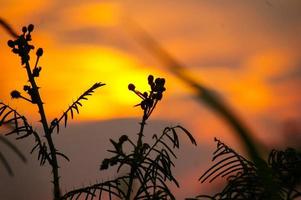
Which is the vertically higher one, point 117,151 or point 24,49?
point 24,49

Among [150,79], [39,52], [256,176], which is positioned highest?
A: [39,52]

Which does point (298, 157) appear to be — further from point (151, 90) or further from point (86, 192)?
point (86, 192)

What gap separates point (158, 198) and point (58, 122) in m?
1.11

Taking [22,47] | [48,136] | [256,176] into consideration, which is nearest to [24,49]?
[22,47]

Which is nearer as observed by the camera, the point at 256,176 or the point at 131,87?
the point at 256,176

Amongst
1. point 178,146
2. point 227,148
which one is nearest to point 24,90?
point 178,146

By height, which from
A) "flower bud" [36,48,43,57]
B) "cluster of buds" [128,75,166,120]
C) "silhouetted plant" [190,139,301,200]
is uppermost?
"flower bud" [36,48,43,57]

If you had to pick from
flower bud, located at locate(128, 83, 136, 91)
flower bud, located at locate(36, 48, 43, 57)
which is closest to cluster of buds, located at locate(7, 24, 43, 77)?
flower bud, located at locate(36, 48, 43, 57)

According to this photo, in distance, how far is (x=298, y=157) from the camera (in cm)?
210

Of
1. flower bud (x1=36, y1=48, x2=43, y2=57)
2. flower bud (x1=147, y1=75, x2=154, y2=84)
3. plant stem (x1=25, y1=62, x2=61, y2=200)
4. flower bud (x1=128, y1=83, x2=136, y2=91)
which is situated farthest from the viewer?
flower bud (x1=36, y1=48, x2=43, y2=57)

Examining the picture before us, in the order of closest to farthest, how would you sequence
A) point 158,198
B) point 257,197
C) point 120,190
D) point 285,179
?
point 257,197 → point 285,179 → point 158,198 → point 120,190

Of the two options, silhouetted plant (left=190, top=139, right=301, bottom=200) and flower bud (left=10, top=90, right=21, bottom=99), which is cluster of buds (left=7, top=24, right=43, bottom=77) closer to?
flower bud (left=10, top=90, right=21, bottom=99)

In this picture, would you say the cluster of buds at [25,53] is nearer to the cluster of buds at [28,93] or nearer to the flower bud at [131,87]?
the cluster of buds at [28,93]

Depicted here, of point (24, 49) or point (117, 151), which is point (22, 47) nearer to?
point (24, 49)
